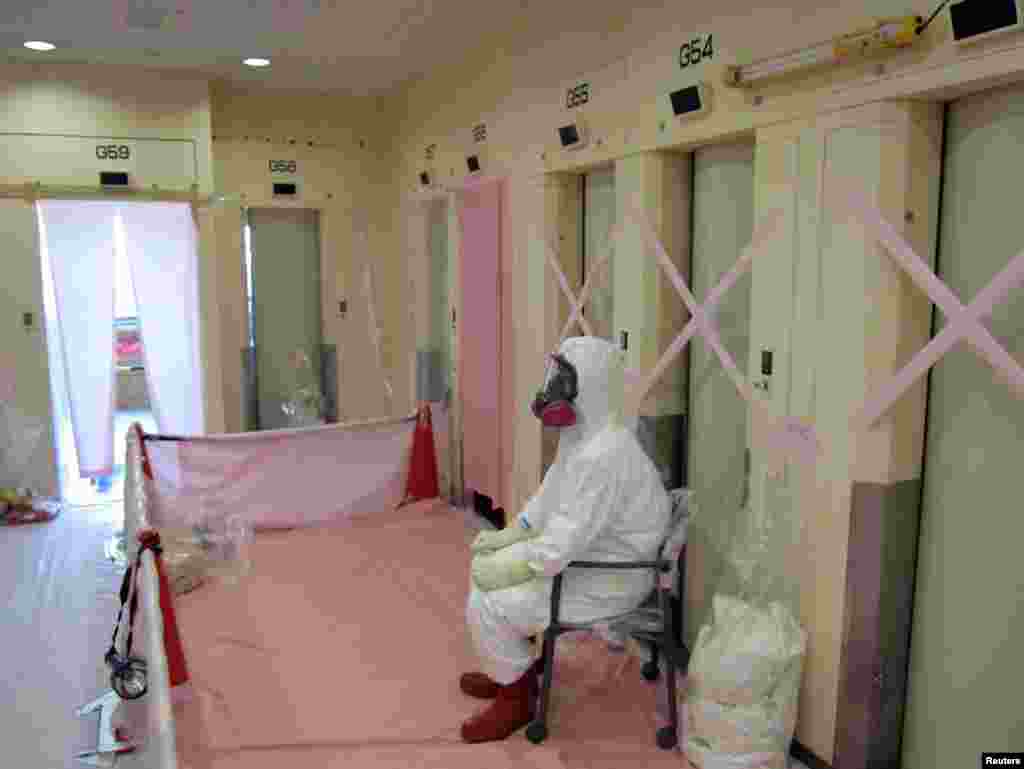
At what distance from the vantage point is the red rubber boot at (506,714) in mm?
2672

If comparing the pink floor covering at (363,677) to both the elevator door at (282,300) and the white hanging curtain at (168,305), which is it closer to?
the white hanging curtain at (168,305)

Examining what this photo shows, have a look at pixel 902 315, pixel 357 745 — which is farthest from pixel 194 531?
pixel 902 315

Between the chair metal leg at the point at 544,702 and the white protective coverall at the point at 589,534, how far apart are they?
52mm

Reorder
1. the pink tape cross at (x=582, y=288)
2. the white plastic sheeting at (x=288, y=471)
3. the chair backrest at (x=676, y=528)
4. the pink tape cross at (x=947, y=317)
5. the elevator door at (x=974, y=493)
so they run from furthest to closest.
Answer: the white plastic sheeting at (x=288, y=471) < the pink tape cross at (x=582, y=288) < the chair backrest at (x=676, y=528) < the elevator door at (x=974, y=493) < the pink tape cross at (x=947, y=317)

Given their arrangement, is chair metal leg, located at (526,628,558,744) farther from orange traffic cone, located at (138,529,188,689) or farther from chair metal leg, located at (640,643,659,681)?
orange traffic cone, located at (138,529,188,689)

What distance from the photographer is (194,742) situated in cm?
268

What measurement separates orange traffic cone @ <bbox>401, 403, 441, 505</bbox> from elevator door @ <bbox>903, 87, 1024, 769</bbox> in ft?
9.92

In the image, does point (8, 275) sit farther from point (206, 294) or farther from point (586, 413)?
point (586, 413)

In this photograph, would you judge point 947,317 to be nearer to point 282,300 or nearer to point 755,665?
point 755,665

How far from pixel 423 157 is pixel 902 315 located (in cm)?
398

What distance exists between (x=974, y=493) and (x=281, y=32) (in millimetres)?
3987

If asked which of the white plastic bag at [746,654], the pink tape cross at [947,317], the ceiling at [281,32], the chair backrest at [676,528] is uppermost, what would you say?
the ceiling at [281,32]

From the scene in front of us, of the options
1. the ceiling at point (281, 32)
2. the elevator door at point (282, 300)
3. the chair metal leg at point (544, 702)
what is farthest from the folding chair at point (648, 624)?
the elevator door at point (282, 300)

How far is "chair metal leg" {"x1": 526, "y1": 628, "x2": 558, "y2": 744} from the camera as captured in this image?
261 centimetres
